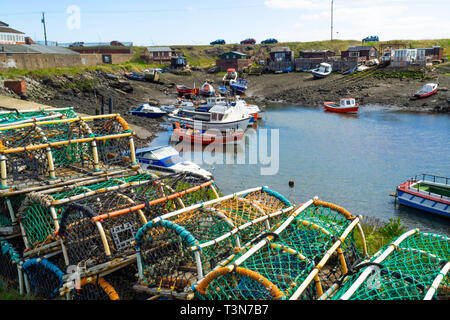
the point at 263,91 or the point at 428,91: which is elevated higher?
the point at 428,91

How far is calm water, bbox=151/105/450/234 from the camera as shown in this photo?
16469 millimetres

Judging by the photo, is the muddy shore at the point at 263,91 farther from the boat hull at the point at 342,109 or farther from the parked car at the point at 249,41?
the parked car at the point at 249,41

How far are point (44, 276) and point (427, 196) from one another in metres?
13.1

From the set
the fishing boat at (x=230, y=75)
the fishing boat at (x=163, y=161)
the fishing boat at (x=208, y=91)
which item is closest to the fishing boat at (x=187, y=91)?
the fishing boat at (x=208, y=91)

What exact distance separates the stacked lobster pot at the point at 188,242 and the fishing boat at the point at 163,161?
11205 millimetres

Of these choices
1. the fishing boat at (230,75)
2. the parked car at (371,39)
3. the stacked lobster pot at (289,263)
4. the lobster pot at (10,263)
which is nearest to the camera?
the stacked lobster pot at (289,263)

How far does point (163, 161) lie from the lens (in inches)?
725

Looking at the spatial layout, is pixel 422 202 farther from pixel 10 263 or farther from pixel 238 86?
pixel 238 86

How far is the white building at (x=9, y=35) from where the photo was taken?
55.0 metres

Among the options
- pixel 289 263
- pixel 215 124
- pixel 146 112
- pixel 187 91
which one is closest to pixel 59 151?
pixel 289 263

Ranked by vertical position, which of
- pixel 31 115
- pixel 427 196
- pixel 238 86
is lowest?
pixel 427 196
